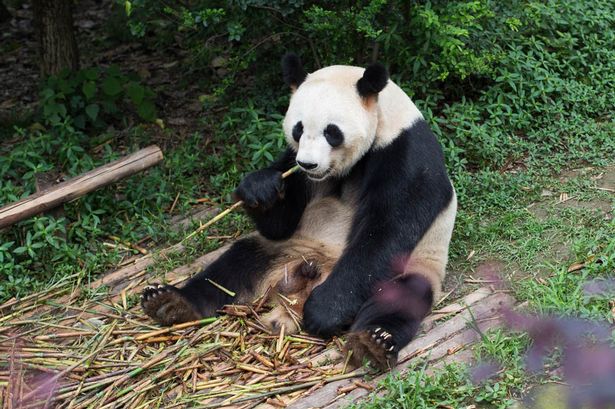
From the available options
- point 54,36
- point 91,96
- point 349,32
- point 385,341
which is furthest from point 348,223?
point 54,36

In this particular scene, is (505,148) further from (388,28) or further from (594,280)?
(594,280)

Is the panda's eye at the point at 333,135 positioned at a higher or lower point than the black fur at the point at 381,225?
higher

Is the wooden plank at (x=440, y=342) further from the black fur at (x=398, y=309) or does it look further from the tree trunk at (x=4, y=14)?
the tree trunk at (x=4, y=14)

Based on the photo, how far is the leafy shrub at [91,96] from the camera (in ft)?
20.2

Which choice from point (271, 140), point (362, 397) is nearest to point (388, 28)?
point (271, 140)

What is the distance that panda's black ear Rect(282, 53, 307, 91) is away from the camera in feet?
13.8

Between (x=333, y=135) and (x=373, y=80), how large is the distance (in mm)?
333

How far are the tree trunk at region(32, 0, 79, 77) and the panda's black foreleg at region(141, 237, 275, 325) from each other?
9.67 ft

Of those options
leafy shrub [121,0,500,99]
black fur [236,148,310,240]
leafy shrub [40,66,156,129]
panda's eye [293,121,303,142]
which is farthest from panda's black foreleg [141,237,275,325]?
leafy shrub [40,66,156,129]

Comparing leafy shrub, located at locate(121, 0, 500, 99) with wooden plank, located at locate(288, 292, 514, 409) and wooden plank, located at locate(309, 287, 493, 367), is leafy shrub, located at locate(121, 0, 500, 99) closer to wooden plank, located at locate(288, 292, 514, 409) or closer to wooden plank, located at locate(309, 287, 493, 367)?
wooden plank, located at locate(309, 287, 493, 367)

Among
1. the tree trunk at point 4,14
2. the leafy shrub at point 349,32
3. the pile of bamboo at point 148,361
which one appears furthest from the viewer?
the tree trunk at point 4,14

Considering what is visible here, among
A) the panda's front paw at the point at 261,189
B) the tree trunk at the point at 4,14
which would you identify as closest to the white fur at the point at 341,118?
the panda's front paw at the point at 261,189

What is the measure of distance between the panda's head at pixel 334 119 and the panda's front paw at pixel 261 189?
0.84 feet

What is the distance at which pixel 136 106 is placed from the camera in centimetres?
647
